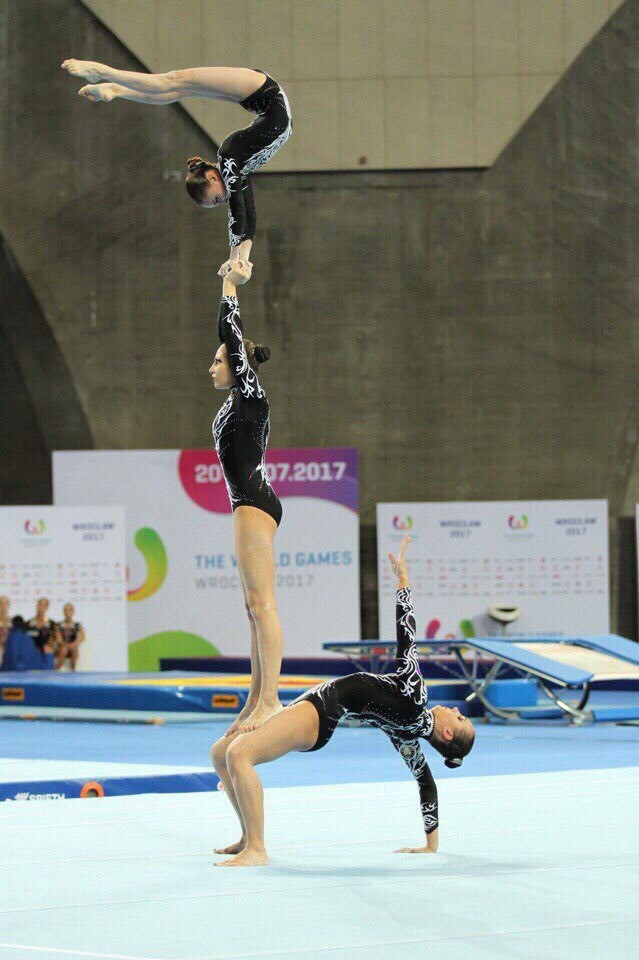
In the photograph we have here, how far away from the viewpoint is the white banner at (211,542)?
13.9 metres

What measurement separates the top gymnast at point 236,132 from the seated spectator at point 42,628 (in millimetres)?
9067

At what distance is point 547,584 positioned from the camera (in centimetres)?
1395

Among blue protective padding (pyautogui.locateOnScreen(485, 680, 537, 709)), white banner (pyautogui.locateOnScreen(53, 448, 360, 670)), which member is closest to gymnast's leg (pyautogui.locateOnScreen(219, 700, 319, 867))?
blue protective padding (pyautogui.locateOnScreen(485, 680, 537, 709))

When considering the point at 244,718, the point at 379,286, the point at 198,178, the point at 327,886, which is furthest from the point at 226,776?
the point at 379,286

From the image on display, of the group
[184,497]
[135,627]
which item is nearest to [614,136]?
[184,497]

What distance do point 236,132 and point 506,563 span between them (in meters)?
9.84

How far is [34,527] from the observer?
523 inches

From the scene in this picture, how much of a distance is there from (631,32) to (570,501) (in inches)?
218

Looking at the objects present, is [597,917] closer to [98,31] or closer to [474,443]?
[474,443]

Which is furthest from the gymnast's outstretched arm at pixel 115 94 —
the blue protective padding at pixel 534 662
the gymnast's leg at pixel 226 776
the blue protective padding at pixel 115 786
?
the blue protective padding at pixel 534 662

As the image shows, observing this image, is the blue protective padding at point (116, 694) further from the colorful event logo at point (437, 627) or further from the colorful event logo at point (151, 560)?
the colorful event logo at point (437, 627)

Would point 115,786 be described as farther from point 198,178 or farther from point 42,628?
point 42,628

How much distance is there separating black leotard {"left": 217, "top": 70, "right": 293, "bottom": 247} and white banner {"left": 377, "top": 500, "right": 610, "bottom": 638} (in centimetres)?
935

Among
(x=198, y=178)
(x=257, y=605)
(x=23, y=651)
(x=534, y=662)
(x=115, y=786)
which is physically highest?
(x=198, y=178)
